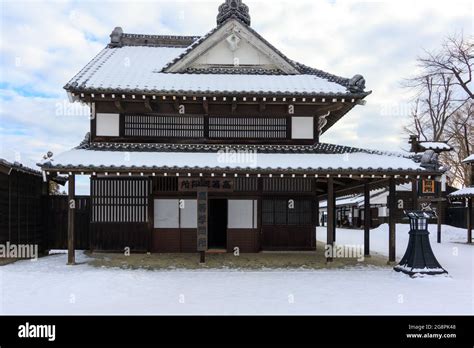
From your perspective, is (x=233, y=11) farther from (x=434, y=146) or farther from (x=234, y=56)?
(x=434, y=146)

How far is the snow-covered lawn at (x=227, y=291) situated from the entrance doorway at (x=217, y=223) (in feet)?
16.8

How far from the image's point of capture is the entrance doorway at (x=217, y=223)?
52.4 feet

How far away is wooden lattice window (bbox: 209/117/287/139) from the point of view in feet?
47.0

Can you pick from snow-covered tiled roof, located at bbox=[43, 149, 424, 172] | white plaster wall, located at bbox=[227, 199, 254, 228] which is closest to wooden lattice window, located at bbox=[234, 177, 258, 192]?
white plaster wall, located at bbox=[227, 199, 254, 228]

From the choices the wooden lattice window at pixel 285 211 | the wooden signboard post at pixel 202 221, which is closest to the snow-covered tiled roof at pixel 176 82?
the wooden signboard post at pixel 202 221

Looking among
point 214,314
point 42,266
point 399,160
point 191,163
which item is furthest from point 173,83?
point 214,314

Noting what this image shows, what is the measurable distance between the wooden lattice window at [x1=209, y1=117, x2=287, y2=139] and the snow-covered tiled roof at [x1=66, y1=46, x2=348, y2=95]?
1.35 meters

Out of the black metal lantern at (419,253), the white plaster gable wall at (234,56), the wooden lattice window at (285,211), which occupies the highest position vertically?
the white plaster gable wall at (234,56)

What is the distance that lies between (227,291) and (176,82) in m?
8.32

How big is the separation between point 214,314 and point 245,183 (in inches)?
298

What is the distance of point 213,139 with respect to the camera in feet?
46.6

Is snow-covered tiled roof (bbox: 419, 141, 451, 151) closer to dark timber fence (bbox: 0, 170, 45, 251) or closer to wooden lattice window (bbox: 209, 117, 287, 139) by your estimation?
wooden lattice window (bbox: 209, 117, 287, 139)

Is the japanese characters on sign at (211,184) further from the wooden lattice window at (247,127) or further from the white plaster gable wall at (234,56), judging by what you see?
the white plaster gable wall at (234,56)

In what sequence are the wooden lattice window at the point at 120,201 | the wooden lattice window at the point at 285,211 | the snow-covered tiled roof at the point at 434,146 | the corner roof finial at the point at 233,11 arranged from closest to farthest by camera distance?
1. the wooden lattice window at the point at 120,201
2. the wooden lattice window at the point at 285,211
3. the corner roof finial at the point at 233,11
4. the snow-covered tiled roof at the point at 434,146
